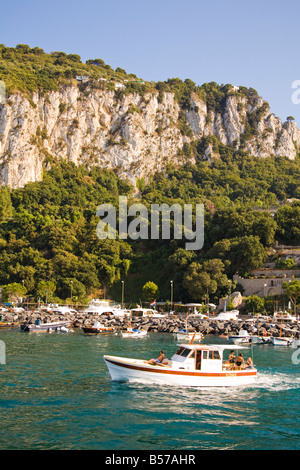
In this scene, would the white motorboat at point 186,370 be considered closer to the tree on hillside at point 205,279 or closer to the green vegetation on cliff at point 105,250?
the tree on hillside at point 205,279

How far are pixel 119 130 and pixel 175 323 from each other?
107m

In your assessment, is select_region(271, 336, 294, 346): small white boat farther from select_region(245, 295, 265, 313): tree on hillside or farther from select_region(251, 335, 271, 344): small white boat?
select_region(245, 295, 265, 313): tree on hillside

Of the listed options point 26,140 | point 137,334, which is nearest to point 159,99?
point 26,140

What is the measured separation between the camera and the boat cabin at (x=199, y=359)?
94.0 feet

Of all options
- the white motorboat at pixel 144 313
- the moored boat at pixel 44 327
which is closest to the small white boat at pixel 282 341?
the moored boat at pixel 44 327

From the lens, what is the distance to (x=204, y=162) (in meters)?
172

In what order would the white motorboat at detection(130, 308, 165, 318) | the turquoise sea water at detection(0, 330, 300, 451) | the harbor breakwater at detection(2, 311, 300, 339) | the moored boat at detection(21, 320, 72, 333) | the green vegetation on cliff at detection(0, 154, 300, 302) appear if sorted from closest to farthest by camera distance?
1. the turquoise sea water at detection(0, 330, 300, 451)
2. the moored boat at detection(21, 320, 72, 333)
3. the harbor breakwater at detection(2, 311, 300, 339)
4. the white motorboat at detection(130, 308, 165, 318)
5. the green vegetation on cliff at detection(0, 154, 300, 302)

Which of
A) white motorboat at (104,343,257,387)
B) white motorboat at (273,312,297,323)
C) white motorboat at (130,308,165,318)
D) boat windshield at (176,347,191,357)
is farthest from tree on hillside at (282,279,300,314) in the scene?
boat windshield at (176,347,191,357)

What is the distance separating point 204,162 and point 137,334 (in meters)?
122

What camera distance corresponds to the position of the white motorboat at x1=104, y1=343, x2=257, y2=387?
28000 millimetres

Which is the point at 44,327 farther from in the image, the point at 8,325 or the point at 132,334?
the point at 132,334

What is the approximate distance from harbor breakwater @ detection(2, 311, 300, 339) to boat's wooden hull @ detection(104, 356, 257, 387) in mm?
29420

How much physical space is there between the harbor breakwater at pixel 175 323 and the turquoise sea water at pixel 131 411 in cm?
2478

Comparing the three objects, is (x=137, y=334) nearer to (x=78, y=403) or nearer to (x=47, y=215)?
(x=78, y=403)
